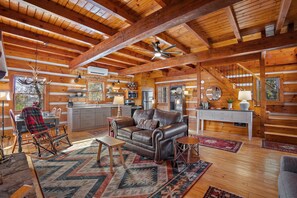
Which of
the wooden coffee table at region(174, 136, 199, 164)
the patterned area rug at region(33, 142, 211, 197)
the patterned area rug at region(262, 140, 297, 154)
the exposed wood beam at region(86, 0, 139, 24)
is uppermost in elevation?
the exposed wood beam at region(86, 0, 139, 24)

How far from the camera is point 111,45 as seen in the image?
367 cm

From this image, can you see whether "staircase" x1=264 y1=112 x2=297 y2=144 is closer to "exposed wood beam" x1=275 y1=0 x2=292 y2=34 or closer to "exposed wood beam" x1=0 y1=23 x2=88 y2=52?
"exposed wood beam" x1=275 y1=0 x2=292 y2=34

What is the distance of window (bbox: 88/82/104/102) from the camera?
266 inches

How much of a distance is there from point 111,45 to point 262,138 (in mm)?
5467

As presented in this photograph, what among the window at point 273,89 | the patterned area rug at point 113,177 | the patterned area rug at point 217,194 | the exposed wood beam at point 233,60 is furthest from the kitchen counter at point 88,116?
the window at point 273,89

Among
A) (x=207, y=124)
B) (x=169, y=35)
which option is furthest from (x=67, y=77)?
(x=207, y=124)

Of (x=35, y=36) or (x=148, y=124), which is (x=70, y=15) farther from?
(x=148, y=124)

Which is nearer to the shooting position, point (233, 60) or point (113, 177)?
point (113, 177)

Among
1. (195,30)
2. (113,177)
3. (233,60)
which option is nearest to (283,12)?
(195,30)

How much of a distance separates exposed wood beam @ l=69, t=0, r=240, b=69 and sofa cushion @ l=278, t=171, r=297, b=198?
2.24m

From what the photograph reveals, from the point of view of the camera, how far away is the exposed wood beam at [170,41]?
3821 mm

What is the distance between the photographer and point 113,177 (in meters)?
2.43

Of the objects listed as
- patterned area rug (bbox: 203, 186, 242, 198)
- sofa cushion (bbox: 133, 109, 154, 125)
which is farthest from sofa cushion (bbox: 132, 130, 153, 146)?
patterned area rug (bbox: 203, 186, 242, 198)

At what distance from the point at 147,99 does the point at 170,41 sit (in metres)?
5.08
